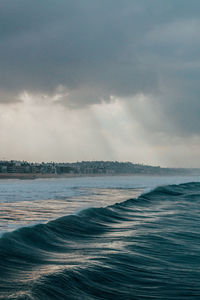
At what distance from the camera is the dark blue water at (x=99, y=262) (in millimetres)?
6738

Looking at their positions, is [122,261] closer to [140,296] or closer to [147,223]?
[140,296]

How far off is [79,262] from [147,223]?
9.11 meters

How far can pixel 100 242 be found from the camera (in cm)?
1198

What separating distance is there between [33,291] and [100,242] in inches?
229

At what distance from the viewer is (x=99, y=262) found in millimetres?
8883

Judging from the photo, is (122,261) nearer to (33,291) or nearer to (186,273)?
(186,273)

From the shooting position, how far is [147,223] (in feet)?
56.9

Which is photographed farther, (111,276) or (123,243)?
(123,243)

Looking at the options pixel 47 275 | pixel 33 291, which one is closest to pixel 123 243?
pixel 47 275

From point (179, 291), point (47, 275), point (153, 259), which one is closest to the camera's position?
point (179, 291)

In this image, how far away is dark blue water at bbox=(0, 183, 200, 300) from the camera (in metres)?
6.74

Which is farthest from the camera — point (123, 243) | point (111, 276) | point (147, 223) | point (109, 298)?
point (147, 223)

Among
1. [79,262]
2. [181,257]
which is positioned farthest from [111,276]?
[181,257]

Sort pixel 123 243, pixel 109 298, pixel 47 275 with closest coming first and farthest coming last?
pixel 109 298 → pixel 47 275 → pixel 123 243
